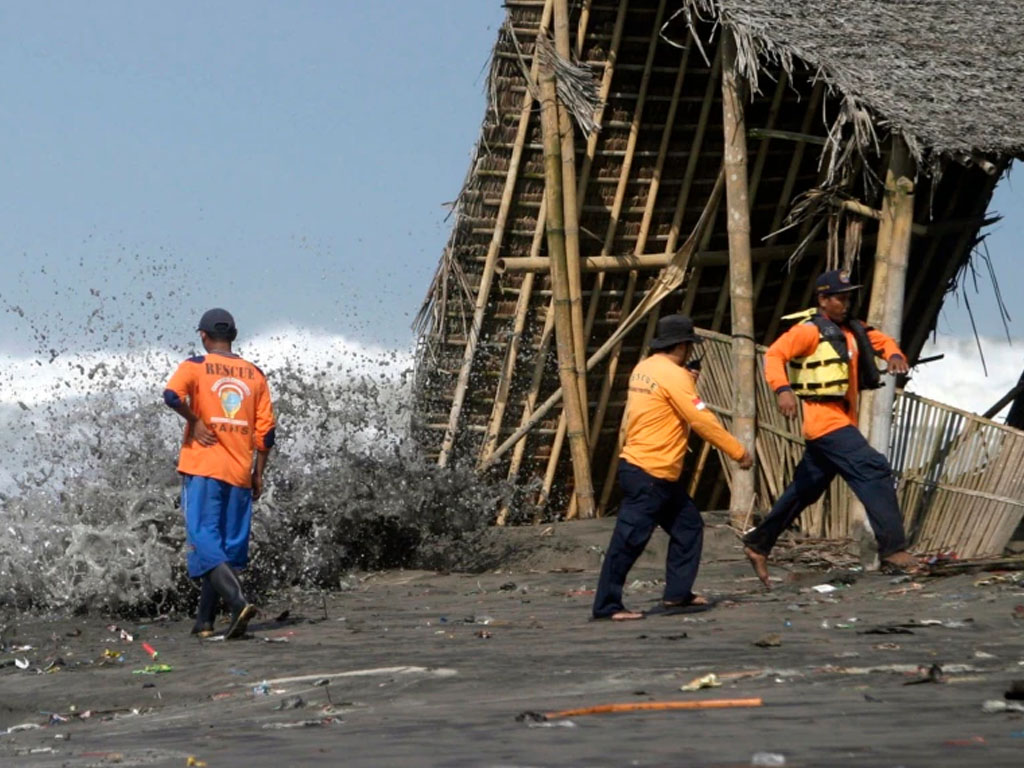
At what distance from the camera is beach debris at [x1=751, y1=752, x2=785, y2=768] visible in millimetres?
3816

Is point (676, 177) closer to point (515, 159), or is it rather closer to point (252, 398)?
point (515, 159)

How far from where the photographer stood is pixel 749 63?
10453 millimetres

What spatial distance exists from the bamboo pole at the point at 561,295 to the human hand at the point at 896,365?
402 centimetres

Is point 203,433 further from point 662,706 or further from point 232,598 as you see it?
point 662,706

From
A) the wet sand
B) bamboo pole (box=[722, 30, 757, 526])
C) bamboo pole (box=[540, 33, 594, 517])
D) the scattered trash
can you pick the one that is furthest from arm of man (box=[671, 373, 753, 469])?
bamboo pole (box=[540, 33, 594, 517])

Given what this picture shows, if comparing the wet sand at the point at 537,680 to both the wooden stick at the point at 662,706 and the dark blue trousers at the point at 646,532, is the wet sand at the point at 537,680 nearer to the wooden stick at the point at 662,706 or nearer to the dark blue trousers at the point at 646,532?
the wooden stick at the point at 662,706

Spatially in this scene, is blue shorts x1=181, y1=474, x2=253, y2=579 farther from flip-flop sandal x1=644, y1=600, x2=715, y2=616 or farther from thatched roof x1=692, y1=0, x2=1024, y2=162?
thatched roof x1=692, y1=0, x2=1024, y2=162

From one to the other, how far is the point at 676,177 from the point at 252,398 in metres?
5.41

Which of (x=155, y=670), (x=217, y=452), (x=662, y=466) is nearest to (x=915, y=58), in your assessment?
(x=662, y=466)

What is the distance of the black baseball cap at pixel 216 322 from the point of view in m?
8.50

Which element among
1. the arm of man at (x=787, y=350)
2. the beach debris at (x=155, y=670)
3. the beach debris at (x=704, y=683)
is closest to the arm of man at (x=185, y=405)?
the beach debris at (x=155, y=670)

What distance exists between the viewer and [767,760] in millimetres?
3861

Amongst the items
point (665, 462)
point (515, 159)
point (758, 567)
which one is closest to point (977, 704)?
point (665, 462)

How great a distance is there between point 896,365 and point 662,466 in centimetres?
139
